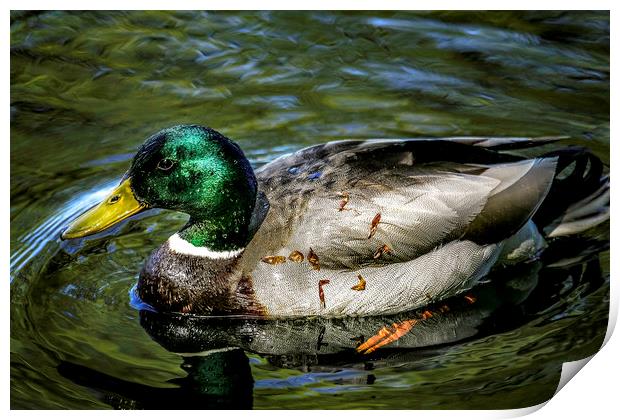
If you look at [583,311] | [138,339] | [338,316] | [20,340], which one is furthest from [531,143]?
[20,340]

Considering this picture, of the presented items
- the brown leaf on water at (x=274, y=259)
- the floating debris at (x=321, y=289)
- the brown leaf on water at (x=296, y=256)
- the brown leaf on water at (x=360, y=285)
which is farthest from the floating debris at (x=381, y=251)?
the brown leaf on water at (x=274, y=259)

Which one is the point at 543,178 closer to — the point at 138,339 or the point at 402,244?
the point at 402,244

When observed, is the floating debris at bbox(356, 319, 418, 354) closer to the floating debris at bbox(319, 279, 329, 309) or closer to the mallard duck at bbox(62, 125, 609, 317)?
the mallard duck at bbox(62, 125, 609, 317)

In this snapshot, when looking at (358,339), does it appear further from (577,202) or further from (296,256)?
(577,202)

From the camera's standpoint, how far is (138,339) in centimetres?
595

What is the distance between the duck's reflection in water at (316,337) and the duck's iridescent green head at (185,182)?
0.63 m

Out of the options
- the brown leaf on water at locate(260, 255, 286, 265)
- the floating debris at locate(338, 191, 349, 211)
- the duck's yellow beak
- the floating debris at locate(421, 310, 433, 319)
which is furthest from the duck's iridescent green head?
the floating debris at locate(421, 310, 433, 319)

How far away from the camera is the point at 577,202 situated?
6.86 metres

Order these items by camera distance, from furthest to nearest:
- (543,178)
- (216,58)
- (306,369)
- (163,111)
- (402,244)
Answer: (216,58)
(163,111)
(543,178)
(402,244)
(306,369)

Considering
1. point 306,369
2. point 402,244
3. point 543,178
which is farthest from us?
point 543,178

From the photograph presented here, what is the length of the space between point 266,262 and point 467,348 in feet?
3.93

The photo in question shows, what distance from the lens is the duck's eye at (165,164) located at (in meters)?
5.93

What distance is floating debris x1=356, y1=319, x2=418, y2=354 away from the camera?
19.4 ft

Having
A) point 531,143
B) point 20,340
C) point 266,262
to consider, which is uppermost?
point 531,143
